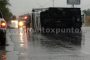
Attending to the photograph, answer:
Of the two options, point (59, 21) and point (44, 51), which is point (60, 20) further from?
point (44, 51)

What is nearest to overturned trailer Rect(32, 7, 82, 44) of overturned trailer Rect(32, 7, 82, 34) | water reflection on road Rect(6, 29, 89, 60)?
Answer: overturned trailer Rect(32, 7, 82, 34)

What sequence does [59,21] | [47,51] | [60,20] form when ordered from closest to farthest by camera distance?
[47,51]
[60,20]
[59,21]

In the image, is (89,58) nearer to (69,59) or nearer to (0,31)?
(69,59)

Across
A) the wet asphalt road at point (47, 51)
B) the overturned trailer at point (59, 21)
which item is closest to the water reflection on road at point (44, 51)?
the wet asphalt road at point (47, 51)

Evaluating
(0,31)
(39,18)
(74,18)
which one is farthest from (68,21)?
(0,31)

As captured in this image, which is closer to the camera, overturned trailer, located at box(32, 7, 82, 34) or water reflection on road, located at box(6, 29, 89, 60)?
water reflection on road, located at box(6, 29, 89, 60)

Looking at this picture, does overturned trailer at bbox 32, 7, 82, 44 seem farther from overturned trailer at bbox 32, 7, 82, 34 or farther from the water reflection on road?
the water reflection on road

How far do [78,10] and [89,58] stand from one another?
2733cm

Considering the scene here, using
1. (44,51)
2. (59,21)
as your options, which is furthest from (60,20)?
(44,51)

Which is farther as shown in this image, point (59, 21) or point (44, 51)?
point (59, 21)

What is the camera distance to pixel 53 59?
15141 millimetres

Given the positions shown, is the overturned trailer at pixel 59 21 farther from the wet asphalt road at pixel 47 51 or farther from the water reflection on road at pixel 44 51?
the wet asphalt road at pixel 47 51

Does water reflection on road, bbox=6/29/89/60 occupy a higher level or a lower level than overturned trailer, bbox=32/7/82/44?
lower

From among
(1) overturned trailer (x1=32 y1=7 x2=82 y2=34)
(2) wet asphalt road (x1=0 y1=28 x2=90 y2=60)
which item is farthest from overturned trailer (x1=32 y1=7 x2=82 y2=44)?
(2) wet asphalt road (x1=0 y1=28 x2=90 y2=60)
